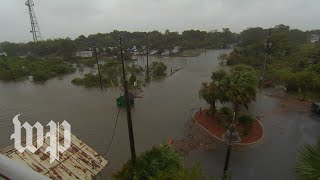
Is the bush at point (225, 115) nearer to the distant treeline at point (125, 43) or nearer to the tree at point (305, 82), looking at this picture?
the tree at point (305, 82)

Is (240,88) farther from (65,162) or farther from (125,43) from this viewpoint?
(125,43)

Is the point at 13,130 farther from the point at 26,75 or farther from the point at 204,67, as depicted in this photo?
the point at 204,67

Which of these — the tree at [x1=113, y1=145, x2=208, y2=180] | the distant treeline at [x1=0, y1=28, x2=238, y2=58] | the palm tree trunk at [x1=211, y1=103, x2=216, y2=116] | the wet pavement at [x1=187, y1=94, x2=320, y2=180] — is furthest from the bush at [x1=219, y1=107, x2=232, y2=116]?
the distant treeline at [x1=0, y1=28, x2=238, y2=58]

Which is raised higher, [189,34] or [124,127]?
[189,34]

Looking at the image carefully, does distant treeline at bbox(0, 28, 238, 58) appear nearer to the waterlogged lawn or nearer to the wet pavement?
the waterlogged lawn

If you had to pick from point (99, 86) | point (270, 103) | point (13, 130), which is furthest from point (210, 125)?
point (99, 86)

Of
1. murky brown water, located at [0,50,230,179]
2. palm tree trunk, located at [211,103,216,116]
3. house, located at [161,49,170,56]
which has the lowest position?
murky brown water, located at [0,50,230,179]

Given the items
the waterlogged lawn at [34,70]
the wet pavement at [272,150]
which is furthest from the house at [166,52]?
the wet pavement at [272,150]
